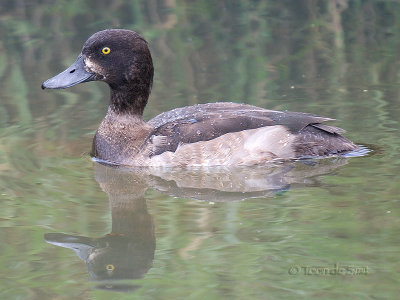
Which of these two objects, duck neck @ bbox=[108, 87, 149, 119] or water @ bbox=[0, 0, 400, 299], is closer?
water @ bbox=[0, 0, 400, 299]

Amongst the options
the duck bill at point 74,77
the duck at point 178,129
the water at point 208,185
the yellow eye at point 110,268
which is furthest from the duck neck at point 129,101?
the yellow eye at point 110,268

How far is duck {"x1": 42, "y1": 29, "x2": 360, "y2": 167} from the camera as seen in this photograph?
7.88 metres

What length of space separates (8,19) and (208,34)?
346 cm

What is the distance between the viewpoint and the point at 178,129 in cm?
795

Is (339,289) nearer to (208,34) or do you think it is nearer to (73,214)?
(73,214)

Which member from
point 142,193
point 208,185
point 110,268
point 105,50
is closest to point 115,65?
point 105,50

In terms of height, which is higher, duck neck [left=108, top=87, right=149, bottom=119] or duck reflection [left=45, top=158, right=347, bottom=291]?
duck neck [left=108, top=87, right=149, bottom=119]

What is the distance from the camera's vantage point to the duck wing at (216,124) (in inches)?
310

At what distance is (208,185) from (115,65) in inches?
67.5

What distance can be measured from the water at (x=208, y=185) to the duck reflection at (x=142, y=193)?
0.06 feet

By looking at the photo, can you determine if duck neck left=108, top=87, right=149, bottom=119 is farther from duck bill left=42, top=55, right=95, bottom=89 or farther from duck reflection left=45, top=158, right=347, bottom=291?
duck reflection left=45, top=158, right=347, bottom=291

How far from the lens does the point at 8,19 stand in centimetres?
1393

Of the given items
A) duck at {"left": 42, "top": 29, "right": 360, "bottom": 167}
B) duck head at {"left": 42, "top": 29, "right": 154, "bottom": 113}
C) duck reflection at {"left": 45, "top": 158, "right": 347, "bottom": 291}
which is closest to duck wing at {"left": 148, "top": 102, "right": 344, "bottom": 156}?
duck at {"left": 42, "top": 29, "right": 360, "bottom": 167}

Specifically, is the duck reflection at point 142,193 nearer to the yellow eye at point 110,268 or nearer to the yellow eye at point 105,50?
the yellow eye at point 110,268
